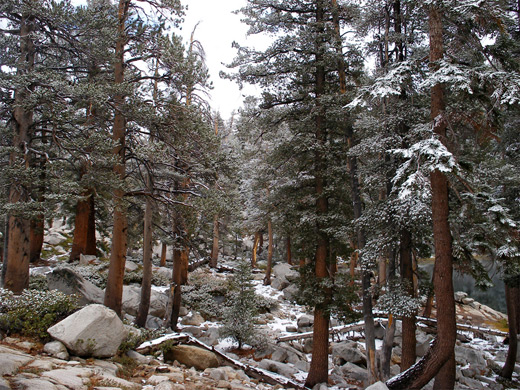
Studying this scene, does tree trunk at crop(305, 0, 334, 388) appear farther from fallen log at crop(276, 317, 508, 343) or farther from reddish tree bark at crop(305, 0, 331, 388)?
fallen log at crop(276, 317, 508, 343)

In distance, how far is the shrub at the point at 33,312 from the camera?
6297 mm

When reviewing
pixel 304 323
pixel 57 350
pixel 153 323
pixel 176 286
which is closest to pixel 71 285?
pixel 153 323

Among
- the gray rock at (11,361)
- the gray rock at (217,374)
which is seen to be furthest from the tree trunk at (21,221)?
the gray rock at (217,374)

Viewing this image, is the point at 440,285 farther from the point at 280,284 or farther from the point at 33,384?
the point at 280,284

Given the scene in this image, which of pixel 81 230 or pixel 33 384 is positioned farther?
pixel 81 230

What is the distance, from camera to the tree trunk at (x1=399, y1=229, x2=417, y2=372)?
899cm

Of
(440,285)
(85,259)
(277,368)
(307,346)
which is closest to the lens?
(440,285)

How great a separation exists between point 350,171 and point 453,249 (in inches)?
150

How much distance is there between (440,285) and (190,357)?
5.77 m

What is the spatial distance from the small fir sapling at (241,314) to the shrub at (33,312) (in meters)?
6.62

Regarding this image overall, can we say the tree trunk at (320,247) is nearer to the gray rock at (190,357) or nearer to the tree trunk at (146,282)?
the gray rock at (190,357)

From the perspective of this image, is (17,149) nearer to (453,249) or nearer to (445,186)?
(445,186)

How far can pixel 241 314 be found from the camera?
1255 centimetres

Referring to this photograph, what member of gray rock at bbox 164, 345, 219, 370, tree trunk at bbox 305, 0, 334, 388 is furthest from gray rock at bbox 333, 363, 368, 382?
gray rock at bbox 164, 345, 219, 370
